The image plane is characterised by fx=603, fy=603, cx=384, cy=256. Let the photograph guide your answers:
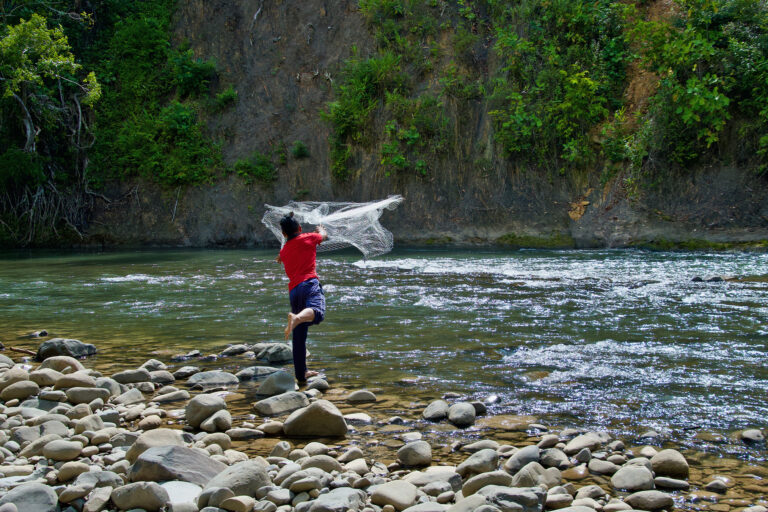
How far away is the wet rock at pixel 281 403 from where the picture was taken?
5285mm

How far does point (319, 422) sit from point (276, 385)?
1267mm

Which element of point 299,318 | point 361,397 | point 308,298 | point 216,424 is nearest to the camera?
point 216,424

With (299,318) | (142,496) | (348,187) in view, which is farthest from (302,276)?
(348,187)

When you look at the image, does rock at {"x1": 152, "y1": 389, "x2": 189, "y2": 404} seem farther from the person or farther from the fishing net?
the fishing net

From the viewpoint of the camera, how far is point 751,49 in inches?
698

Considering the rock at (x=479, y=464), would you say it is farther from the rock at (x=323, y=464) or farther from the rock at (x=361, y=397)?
the rock at (x=361, y=397)

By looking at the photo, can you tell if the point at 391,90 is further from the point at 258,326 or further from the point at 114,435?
the point at 114,435

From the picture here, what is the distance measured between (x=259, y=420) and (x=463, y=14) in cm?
2282

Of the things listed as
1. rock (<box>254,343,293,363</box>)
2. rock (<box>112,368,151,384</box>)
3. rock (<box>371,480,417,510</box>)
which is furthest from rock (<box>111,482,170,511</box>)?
rock (<box>254,343,293,363</box>)

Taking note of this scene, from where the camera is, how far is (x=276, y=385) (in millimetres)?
5871

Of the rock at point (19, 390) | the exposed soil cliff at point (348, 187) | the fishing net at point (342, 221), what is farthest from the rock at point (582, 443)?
the exposed soil cliff at point (348, 187)

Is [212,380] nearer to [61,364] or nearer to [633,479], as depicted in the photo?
[61,364]

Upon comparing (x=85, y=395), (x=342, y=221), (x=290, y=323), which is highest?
(x=342, y=221)

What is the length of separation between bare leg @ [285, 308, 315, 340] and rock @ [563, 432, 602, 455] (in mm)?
2782
